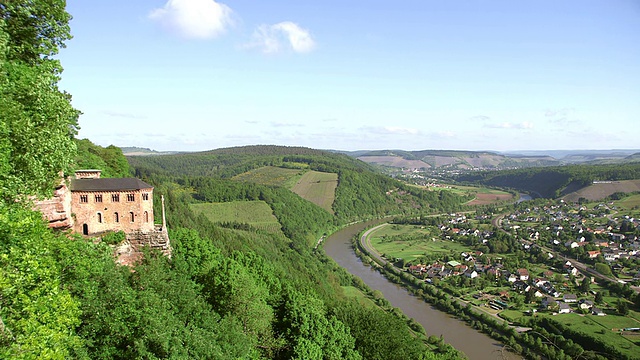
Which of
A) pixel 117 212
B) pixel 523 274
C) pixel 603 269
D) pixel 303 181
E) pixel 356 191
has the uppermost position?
pixel 117 212

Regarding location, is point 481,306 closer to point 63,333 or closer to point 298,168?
point 63,333

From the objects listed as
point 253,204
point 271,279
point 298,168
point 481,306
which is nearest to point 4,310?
point 271,279

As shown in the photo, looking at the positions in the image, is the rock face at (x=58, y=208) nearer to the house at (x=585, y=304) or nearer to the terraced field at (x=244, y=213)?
the house at (x=585, y=304)

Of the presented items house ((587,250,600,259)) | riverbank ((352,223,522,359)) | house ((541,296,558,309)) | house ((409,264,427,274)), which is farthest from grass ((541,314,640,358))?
house ((587,250,600,259))

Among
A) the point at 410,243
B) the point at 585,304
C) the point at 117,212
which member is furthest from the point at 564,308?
the point at 117,212

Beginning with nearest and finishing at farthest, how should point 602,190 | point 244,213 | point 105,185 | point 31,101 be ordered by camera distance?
point 31,101 < point 105,185 < point 244,213 < point 602,190

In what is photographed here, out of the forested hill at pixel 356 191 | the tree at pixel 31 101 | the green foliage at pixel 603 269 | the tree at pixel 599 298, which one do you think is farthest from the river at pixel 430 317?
the forested hill at pixel 356 191

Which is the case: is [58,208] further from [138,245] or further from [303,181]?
[303,181]
